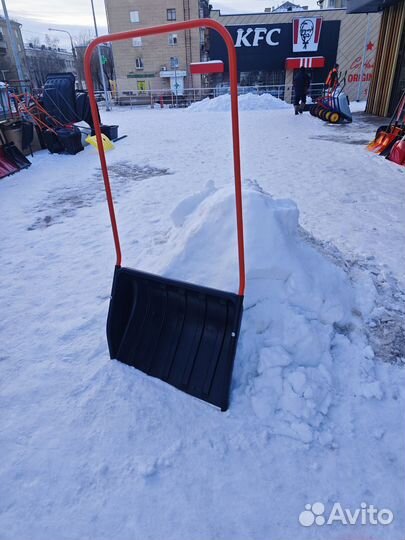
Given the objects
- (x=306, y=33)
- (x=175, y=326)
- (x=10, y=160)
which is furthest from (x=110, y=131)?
(x=306, y=33)

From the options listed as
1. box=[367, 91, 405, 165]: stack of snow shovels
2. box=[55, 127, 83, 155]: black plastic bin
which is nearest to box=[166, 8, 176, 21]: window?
box=[55, 127, 83, 155]: black plastic bin

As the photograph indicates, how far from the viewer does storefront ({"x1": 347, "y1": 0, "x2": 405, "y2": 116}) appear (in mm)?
11086

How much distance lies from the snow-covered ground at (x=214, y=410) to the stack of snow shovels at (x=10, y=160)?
4.03 meters

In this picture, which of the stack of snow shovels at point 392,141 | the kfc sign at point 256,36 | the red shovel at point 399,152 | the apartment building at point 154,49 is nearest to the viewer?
the red shovel at point 399,152

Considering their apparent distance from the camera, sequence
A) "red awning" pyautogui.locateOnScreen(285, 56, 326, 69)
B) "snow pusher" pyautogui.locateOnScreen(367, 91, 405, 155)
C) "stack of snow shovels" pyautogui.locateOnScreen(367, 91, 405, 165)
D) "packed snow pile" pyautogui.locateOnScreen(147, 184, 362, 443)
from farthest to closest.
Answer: "red awning" pyautogui.locateOnScreen(285, 56, 326, 69)
"snow pusher" pyautogui.locateOnScreen(367, 91, 405, 155)
"stack of snow shovels" pyautogui.locateOnScreen(367, 91, 405, 165)
"packed snow pile" pyautogui.locateOnScreen(147, 184, 362, 443)

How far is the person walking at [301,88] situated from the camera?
1322 centimetres

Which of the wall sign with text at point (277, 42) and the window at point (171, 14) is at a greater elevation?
the window at point (171, 14)

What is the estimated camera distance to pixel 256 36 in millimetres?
22375

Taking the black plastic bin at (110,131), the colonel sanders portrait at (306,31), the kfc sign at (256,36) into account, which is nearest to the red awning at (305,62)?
the colonel sanders portrait at (306,31)

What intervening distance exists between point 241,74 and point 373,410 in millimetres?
26114

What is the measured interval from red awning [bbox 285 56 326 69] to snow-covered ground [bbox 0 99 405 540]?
23.1m

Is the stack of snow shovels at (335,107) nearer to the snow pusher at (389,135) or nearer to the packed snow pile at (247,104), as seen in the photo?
the snow pusher at (389,135)

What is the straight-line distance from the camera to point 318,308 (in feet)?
7.61

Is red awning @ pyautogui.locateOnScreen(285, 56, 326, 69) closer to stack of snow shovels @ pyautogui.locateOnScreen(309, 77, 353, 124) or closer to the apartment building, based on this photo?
the apartment building
